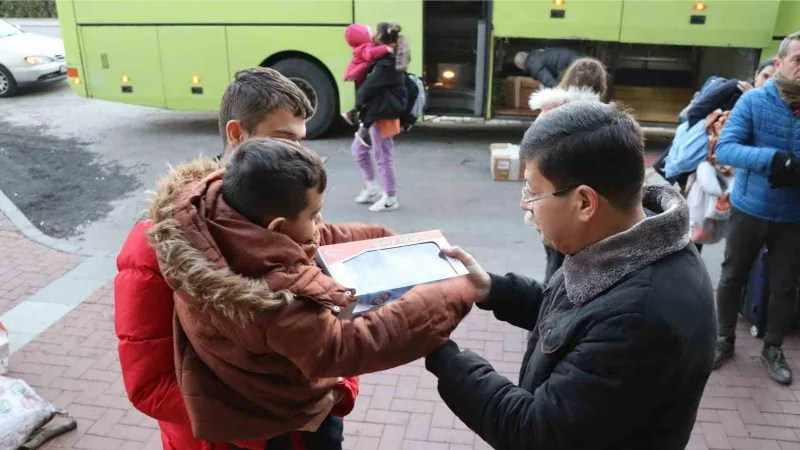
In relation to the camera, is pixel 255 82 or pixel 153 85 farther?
pixel 153 85

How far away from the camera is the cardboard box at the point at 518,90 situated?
30.8 ft

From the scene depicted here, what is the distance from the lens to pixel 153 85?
9.41 m

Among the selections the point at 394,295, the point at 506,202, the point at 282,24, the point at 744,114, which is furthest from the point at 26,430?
the point at 282,24

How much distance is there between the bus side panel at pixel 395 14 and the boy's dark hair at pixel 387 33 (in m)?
2.13

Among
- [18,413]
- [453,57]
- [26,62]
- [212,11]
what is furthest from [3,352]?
[26,62]

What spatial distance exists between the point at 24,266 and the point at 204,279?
4.99 metres

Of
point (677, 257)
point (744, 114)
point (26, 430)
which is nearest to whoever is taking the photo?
point (677, 257)

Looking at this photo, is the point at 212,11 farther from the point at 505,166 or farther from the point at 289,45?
the point at 505,166

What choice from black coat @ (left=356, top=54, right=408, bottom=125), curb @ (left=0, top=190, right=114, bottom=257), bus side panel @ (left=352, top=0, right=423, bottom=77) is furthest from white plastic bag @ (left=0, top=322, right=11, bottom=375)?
bus side panel @ (left=352, top=0, right=423, bottom=77)

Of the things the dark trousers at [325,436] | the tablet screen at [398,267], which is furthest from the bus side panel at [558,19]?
the dark trousers at [325,436]

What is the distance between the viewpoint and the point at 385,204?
6.81m

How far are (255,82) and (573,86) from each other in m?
2.54

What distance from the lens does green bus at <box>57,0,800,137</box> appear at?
8.14 m

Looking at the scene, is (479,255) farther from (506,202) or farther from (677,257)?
(677,257)
